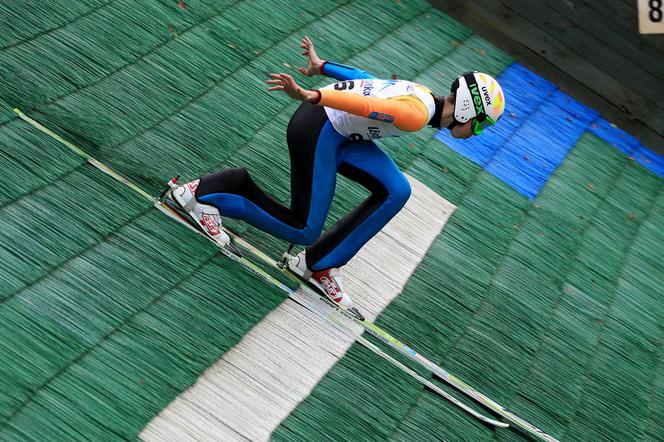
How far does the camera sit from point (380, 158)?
472 centimetres

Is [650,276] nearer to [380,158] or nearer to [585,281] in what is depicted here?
[585,281]

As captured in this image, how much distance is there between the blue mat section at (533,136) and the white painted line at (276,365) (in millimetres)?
→ 1493

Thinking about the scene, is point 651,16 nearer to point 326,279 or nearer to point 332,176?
point 332,176

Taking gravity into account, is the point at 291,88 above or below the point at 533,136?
below

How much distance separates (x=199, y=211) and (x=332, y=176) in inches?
31.9

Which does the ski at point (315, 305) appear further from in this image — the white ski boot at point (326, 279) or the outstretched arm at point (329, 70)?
the outstretched arm at point (329, 70)

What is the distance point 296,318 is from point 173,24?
284 cm

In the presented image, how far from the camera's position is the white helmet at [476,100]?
450 cm

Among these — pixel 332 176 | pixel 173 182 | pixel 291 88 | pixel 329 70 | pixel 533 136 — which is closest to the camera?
pixel 291 88

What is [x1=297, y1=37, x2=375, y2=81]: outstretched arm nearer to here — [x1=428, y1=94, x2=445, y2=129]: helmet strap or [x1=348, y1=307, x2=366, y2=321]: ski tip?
[x1=428, y1=94, x2=445, y2=129]: helmet strap

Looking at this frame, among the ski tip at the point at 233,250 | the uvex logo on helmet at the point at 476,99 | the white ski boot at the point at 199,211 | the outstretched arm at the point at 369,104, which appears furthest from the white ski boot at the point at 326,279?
the uvex logo on helmet at the point at 476,99

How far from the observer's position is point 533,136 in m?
7.38

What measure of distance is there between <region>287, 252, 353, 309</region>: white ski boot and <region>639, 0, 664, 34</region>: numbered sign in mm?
2660

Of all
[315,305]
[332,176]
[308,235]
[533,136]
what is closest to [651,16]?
[533,136]
